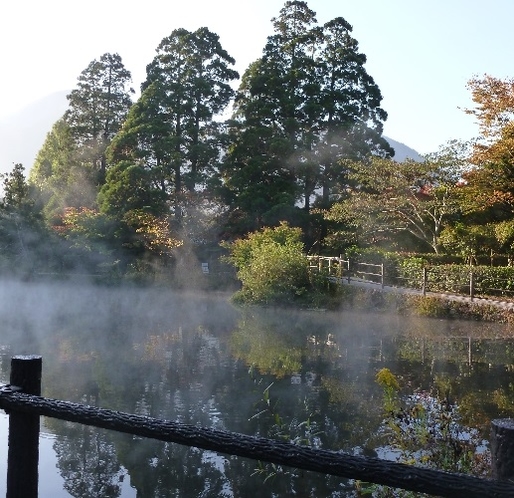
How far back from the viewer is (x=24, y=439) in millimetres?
1966

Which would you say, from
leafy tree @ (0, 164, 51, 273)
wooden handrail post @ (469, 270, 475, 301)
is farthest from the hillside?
wooden handrail post @ (469, 270, 475, 301)

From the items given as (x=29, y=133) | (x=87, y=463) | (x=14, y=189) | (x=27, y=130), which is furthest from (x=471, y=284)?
(x=27, y=130)

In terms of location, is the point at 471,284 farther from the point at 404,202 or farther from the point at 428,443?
the point at 428,443

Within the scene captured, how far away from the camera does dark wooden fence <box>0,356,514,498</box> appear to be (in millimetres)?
1400

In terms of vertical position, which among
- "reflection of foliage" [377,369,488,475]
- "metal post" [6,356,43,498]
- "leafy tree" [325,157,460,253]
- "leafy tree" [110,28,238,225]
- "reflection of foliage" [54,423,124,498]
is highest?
"leafy tree" [110,28,238,225]

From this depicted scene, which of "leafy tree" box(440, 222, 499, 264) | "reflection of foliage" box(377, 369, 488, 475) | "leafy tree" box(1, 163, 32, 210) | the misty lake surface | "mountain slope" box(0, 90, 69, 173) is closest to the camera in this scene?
"reflection of foliage" box(377, 369, 488, 475)

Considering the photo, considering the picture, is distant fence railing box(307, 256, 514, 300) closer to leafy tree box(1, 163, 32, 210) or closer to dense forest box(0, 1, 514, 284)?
dense forest box(0, 1, 514, 284)

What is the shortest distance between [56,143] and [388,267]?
79.7 ft

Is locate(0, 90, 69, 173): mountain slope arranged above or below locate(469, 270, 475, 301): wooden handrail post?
above

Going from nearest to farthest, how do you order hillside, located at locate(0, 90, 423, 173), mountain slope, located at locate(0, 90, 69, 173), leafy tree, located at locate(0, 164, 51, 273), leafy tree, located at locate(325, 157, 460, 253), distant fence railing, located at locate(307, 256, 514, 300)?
distant fence railing, located at locate(307, 256, 514, 300) < leafy tree, located at locate(325, 157, 460, 253) < leafy tree, located at locate(0, 164, 51, 273) < hillside, located at locate(0, 90, 423, 173) < mountain slope, located at locate(0, 90, 69, 173)

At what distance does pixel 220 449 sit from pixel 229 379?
7.25 meters

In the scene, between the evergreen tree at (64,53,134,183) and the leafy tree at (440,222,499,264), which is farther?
the evergreen tree at (64,53,134,183)

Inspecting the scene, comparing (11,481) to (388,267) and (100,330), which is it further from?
(388,267)

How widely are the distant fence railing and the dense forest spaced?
214cm
